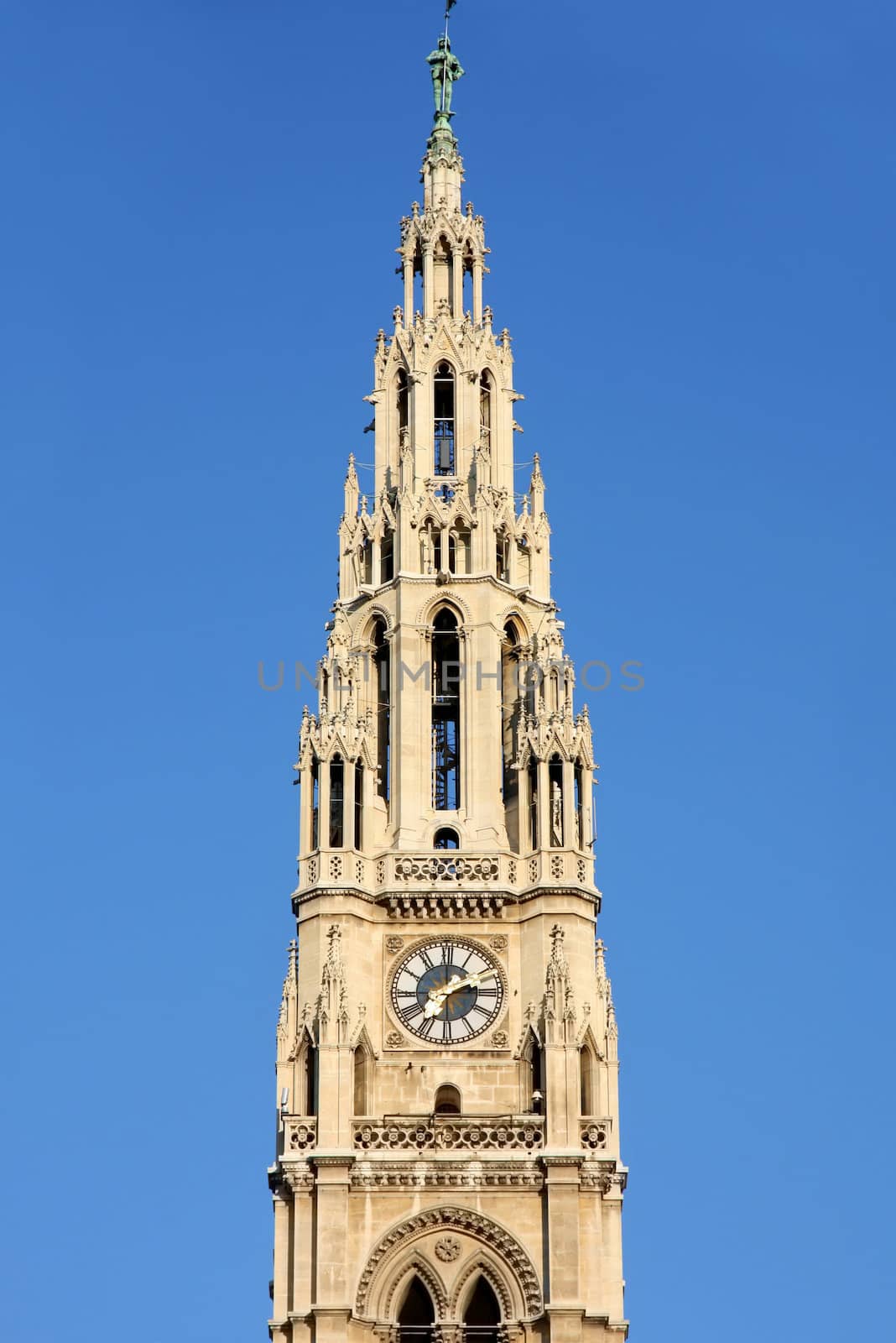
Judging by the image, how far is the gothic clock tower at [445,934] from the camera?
280 ft

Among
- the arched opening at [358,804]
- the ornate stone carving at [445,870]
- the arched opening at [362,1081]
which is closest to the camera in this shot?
the arched opening at [362,1081]

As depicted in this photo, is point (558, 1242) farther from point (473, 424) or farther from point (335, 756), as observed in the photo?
point (473, 424)

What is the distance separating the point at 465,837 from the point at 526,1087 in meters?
6.68

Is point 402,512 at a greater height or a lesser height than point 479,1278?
greater

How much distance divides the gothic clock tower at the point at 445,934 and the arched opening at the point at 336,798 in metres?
0.08

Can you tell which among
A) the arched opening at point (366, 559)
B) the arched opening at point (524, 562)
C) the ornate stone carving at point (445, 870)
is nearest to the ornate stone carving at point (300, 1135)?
the ornate stone carving at point (445, 870)

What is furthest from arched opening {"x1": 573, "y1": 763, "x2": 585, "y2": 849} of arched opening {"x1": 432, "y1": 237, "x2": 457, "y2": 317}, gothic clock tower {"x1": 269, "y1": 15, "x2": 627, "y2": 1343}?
arched opening {"x1": 432, "y1": 237, "x2": 457, "y2": 317}

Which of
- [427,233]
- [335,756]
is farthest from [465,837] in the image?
[427,233]

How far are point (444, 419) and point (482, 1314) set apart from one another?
24.8m

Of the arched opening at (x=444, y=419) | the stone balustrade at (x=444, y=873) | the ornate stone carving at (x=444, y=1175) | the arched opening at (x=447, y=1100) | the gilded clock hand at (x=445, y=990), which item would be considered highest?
the arched opening at (x=444, y=419)

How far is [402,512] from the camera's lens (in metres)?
95.5

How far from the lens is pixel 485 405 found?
327 ft

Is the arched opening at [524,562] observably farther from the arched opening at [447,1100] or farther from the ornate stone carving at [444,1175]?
the ornate stone carving at [444,1175]

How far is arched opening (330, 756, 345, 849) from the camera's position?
91250mm
